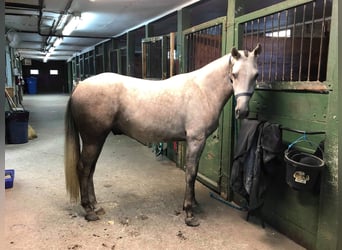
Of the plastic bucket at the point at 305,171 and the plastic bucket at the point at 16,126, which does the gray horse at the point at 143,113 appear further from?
the plastic bucket at the point at 16,126

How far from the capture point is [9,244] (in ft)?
6.65

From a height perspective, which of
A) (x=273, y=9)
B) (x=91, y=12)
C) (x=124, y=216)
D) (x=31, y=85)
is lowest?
(x=124, y=216)

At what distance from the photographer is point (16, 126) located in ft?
16.2

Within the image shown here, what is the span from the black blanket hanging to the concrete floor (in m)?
0.33

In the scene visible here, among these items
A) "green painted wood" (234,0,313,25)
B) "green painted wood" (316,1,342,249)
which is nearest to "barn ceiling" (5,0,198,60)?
"green painted wood" (234,0,313,25)

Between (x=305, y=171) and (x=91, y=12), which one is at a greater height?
(x=91, y=12)

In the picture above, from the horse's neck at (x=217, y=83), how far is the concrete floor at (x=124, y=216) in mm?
1024

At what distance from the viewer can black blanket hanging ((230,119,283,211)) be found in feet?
6.73

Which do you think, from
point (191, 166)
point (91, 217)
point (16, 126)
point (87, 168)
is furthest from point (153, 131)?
point (16, 126)

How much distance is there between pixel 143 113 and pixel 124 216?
0.92 metres

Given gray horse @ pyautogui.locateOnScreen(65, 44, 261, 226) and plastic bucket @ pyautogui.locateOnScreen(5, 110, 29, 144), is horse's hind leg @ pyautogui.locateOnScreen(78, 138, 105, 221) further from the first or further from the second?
plastic bucket @ pyautogui.locateOnScreen(5, 110, 29, 144)

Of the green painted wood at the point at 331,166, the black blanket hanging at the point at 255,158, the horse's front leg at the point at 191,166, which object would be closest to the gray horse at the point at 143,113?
the horse's front leg at the point at 191,166

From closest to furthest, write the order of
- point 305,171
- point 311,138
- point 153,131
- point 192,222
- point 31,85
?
point 305,171 → point 311,138 → point 192,222 → point 153,131 → point 31,85

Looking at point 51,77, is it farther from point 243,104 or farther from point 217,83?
point 243,104
